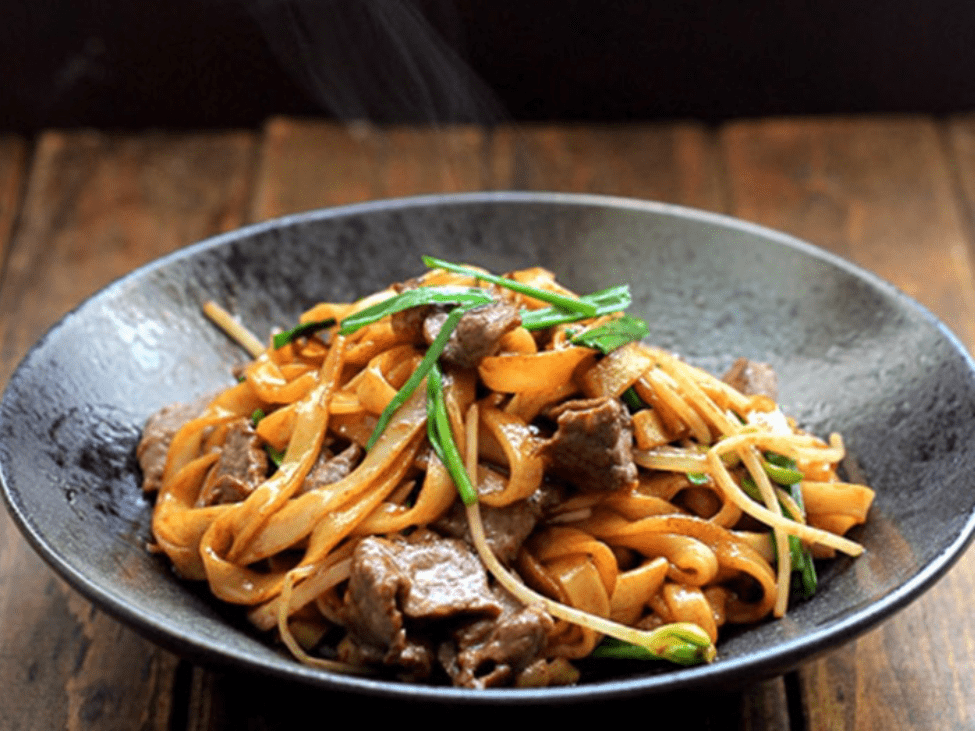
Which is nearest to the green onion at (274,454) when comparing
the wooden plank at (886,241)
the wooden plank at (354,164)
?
the wooden plank at (886,241)

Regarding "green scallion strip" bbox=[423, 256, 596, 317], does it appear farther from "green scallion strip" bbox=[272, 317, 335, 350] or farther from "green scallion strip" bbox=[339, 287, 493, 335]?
"green scallion strip" bbox=[272, 317, 335, 350]

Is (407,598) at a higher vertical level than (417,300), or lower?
lower

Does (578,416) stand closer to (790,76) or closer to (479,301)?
(479,301)

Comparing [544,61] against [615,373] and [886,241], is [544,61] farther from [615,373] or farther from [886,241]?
[615,373]

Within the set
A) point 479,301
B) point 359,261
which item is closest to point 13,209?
point 359,261

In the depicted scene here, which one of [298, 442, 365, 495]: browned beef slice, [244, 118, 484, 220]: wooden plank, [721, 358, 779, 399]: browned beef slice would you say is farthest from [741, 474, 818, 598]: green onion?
[244, 118, 484, 220]: wooden plank

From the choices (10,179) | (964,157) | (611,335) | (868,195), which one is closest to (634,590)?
(611,335)
